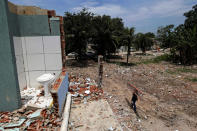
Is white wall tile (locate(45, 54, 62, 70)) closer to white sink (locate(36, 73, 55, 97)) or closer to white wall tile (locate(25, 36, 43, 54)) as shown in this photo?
white wall tile (locate(25, 36, 43, 54))

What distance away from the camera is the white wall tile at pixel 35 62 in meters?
4.66

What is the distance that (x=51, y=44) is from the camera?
4684 mm

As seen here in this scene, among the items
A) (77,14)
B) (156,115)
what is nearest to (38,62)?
(156,115)

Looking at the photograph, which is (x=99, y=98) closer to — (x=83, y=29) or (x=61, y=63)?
(x=61, y=63)

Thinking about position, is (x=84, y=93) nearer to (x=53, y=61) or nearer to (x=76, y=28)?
(x=53, y=61)

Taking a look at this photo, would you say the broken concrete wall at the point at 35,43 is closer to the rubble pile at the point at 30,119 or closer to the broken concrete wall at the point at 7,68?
the broken concrete wall at the point at 7,68

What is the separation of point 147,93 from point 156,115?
2.17 metres

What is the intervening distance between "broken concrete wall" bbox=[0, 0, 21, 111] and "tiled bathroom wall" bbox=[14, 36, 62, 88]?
1610 mm

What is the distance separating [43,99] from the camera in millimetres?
4004

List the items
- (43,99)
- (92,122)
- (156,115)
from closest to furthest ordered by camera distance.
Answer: (92,122) < (43,99) < (156,115)

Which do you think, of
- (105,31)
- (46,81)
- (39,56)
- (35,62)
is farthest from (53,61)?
(105,31)

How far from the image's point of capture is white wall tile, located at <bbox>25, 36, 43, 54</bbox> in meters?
4.54

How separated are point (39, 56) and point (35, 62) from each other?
269 mm

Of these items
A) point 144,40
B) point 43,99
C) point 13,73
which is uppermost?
point 144,40
